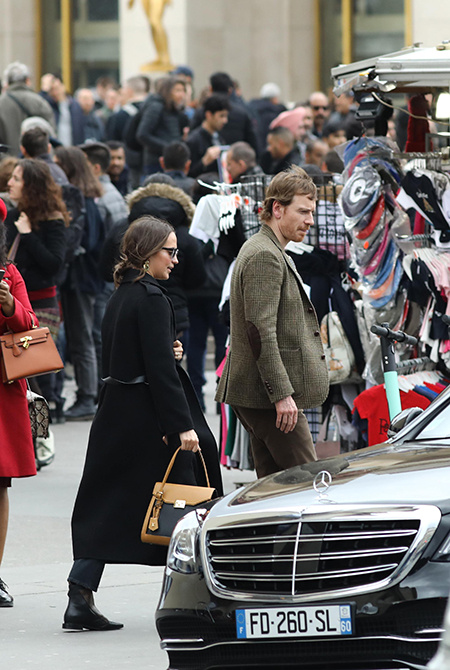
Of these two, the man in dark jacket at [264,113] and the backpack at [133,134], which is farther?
the man in dark jacket at [264,113]

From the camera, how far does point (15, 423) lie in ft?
23.1

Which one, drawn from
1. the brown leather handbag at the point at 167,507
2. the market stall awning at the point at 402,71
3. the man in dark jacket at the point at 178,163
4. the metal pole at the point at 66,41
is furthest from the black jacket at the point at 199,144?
the metal pole at the point at 66,41

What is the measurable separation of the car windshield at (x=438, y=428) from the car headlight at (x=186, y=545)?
93cm

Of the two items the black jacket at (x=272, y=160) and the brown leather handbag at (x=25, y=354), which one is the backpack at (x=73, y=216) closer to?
the black jacket at (x=272, y=160)

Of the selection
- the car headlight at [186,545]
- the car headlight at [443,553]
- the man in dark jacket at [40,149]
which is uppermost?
the man in dark jacket at [40,149]

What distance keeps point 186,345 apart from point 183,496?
21.3 ft

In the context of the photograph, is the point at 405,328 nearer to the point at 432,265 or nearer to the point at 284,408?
the point at 432,265

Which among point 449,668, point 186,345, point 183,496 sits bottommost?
point 186,345

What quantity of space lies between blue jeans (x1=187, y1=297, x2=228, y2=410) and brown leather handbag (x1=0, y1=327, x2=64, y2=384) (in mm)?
5176

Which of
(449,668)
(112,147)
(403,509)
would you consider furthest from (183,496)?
(112,147)

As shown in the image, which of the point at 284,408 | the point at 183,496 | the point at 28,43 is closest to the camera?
the point at 183,496

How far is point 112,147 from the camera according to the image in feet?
48.9

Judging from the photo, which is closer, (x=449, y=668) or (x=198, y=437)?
(x=449, y=668)

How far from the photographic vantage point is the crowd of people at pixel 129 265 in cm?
644
